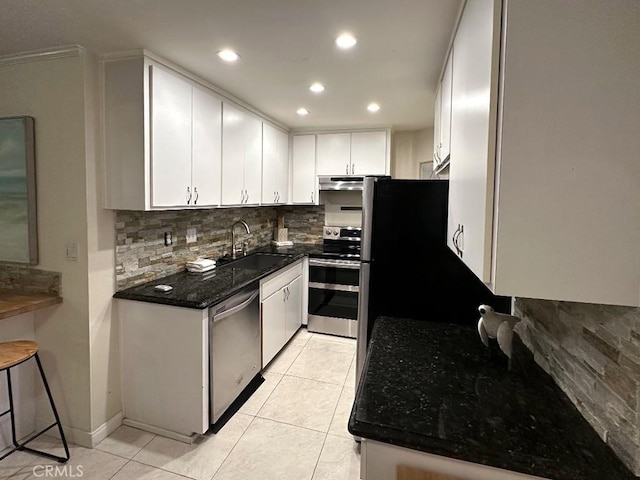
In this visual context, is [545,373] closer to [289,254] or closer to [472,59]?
[472,59]

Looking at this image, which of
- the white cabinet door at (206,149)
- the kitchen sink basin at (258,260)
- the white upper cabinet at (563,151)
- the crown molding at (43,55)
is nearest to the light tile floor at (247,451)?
the kitchen sink basin at (258,260)

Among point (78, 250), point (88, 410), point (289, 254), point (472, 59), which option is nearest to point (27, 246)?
point (78, 250)

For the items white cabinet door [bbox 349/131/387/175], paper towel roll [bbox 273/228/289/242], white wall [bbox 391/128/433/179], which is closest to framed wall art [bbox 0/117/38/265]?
paper towel roll [bbox 273/228/289/242]

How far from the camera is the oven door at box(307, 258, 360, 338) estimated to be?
3.80 meters

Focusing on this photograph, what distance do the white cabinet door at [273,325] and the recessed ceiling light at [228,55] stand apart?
1.89 m

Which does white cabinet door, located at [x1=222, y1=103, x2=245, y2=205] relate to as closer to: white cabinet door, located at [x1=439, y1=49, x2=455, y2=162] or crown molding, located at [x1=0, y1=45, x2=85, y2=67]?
crown molding, located at [x1=0, y1=45, x2=85, y2=67]

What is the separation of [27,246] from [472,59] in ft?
8.78

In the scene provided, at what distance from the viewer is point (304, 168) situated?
4246mm

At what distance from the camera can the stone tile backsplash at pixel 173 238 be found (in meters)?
2.32

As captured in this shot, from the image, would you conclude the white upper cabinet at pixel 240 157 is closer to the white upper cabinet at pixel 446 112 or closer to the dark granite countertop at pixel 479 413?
the white upper cabinet at pixel 446 112

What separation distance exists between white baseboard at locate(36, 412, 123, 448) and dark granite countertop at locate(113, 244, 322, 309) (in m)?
0.86

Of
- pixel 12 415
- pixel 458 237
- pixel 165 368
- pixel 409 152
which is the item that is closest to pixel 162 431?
pixel 165 368

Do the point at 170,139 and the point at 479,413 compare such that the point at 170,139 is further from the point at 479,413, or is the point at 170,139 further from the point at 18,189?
the point at 479,413

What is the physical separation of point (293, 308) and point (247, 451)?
172 centimetres
